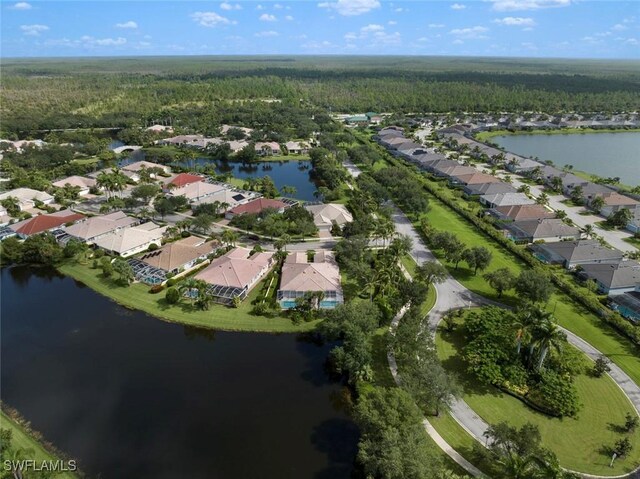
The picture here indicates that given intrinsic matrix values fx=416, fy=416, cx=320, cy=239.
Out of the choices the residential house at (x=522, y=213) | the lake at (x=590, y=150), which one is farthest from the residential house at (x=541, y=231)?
the lake at (x=590, y=150)

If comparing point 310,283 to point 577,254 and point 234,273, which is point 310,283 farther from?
point 577,254

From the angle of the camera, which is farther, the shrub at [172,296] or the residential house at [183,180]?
the residential house at [183,180]

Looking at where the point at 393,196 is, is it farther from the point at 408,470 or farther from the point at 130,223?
the point at 408,470

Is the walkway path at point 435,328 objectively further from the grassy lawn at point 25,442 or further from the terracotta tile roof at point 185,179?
the terracotta tile roof at point 185,179

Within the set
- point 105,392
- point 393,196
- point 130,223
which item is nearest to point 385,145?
point 393,196

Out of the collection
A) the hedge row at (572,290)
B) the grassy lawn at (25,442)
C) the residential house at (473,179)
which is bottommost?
the grassy lawn at (25,442)

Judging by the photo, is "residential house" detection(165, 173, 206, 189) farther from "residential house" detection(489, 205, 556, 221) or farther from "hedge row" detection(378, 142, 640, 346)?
"residential house" detection(489, 205, 556, 221)
